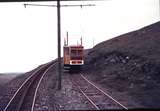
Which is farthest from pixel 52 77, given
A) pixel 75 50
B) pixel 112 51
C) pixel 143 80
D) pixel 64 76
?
pixel 112 51

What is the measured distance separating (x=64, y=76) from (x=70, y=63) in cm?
175

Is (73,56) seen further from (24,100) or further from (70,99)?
(24,100)

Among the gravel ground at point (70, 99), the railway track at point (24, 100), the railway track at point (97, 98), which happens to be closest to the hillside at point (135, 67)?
the railway track at point (97, 98)

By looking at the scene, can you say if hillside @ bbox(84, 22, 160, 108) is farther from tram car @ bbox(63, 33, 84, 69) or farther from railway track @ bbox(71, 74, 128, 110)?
tram car @ bbox(63, 33, 84, 69)

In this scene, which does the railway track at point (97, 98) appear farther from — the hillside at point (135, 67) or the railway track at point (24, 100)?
the railway track at point (24, 100)

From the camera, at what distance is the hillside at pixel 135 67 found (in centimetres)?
2293

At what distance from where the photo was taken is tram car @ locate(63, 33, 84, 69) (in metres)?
33.6

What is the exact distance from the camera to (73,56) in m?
33.6

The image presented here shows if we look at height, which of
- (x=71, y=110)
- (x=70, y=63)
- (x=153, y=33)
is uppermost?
(x=153, y=33)

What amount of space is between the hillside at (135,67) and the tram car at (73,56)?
67.8 inches

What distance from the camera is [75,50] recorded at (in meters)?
34.0

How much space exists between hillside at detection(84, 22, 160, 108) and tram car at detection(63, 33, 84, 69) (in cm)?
172

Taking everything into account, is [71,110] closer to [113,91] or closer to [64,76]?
[113,91]

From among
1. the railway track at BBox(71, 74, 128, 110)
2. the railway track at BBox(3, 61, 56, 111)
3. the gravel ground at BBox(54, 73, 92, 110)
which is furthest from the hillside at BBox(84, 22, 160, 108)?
the railway track at BBox(3, 61, 56, 111)
